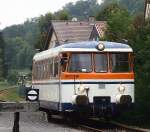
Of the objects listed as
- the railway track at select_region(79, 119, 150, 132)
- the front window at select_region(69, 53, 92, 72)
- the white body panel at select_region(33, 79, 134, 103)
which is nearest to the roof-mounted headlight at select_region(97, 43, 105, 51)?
the front window at select_region(69, 53, 92, 72)

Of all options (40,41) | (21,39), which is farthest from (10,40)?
(40,41)

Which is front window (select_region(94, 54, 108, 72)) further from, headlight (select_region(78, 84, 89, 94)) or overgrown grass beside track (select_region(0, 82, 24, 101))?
overgrown grass beside track (select_region(0, 82, 24, 101))

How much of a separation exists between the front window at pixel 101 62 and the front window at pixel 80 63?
25 centimetres

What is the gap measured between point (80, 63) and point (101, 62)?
2.59ft

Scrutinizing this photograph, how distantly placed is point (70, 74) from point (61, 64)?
0.56m

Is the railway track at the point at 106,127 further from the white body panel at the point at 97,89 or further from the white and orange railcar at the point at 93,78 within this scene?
the white body panel at the point at 97,89

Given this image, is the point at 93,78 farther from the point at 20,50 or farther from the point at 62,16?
the point at 20,50

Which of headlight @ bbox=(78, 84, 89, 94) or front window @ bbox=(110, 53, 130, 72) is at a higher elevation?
front window @ bbox=(110, 53, 130, 72)

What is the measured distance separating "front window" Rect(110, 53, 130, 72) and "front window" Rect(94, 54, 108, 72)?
0.25 m

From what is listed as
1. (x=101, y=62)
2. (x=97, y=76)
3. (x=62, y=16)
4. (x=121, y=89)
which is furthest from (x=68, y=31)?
(x=121, y=89)

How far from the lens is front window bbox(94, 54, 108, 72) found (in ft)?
75.6

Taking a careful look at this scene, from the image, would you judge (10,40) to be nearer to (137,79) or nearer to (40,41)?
(40,41)

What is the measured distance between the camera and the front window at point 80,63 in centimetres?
2283

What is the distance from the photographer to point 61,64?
75.2 ft
